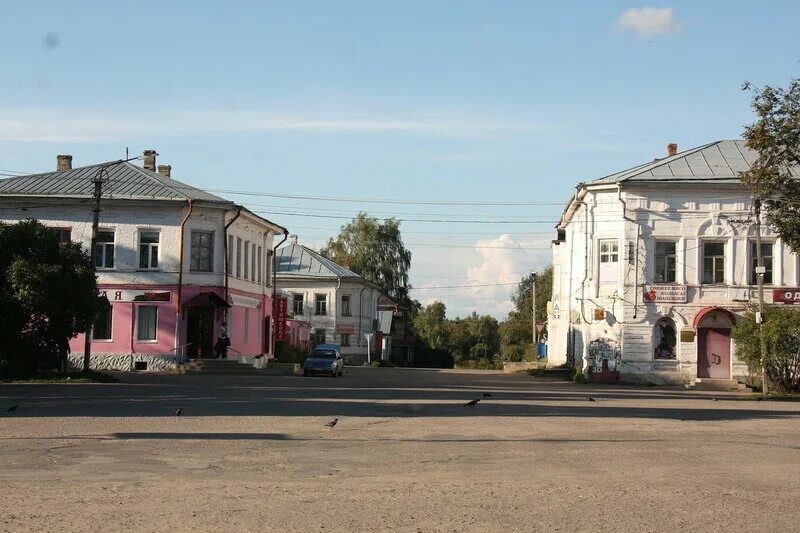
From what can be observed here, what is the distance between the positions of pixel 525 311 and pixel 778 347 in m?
81.7

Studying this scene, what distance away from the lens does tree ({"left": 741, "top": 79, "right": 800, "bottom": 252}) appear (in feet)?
117

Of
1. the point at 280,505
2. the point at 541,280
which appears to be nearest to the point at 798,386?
the point at 280,505

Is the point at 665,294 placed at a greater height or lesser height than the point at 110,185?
lesser

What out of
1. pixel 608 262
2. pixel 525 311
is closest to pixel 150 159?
pixel 608 262

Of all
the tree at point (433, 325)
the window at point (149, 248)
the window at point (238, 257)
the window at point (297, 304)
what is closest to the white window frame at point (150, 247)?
the window at point (149, 248)

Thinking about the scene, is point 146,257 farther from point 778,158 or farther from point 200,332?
point 778,158

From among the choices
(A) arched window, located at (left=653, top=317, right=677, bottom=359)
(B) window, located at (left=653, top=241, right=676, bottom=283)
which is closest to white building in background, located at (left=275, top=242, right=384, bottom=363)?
(B) window, located at (left=653, top=241, right=676, bottom=283)

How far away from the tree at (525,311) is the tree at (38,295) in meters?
75.8

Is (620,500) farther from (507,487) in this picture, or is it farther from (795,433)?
(795,433)

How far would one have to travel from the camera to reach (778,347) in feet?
125

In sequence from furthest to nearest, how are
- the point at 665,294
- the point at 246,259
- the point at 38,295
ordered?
the point at 246,259, the point at 665,294, the point at 38,295

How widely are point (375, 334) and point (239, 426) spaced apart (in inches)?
2742

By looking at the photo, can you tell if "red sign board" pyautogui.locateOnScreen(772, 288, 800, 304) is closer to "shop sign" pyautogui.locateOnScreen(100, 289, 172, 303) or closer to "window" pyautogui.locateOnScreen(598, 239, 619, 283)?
"window" pyautogui.locateOnScreen(598, 239, 619, 283)

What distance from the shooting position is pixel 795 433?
21094 millimetres
